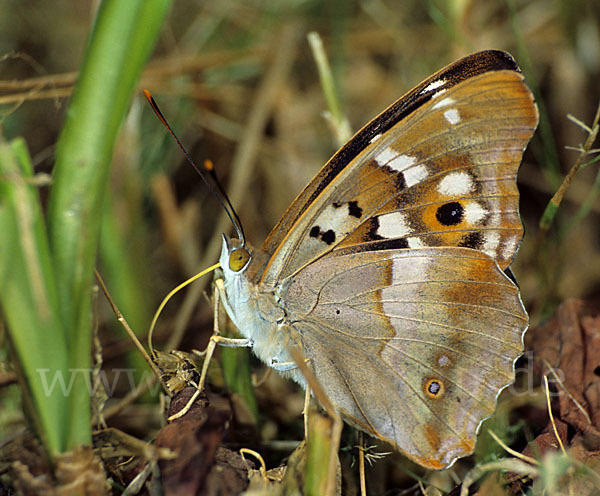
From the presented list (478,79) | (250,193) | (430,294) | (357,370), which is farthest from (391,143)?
(250,193)

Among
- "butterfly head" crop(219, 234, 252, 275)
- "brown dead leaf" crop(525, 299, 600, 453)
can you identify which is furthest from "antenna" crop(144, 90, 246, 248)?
"brown dead leaf" crop(525, 299, 600, 453)

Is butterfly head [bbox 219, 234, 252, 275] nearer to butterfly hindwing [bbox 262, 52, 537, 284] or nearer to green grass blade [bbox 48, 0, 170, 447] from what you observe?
butterfly hindwing [bbox 262, 52, 537, 284]

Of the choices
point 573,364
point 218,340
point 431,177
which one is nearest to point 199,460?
point 218,340

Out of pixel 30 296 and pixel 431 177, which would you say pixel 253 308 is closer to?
pixel 431 177

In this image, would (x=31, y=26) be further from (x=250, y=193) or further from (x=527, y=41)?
(x=527, y=41)

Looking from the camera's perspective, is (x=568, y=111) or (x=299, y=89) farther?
(x=299, y=89)

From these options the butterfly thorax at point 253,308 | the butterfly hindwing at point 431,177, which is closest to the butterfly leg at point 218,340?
the butterfly thorax at point 253,308
